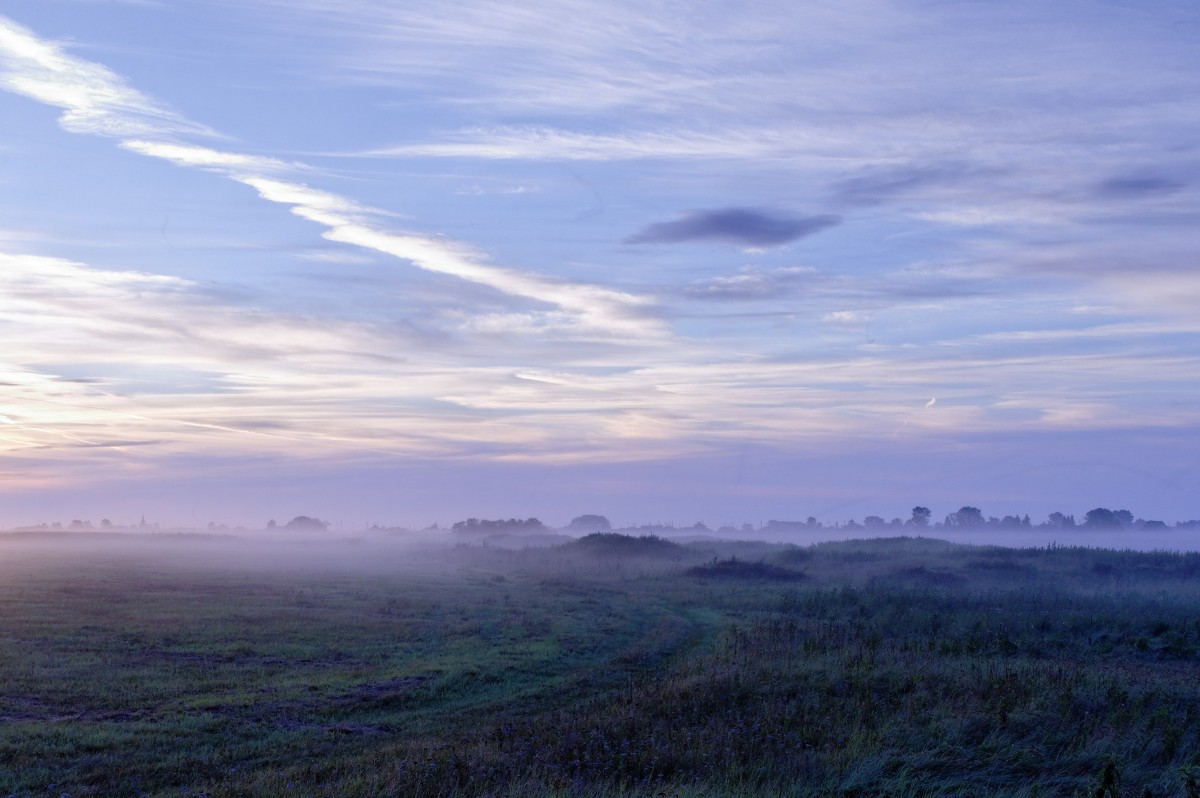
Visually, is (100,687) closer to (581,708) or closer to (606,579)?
(581,708)

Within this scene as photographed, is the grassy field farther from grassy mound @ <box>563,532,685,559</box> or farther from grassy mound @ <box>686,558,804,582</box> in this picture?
grassy mound @ <box>563,532,685,559</box>

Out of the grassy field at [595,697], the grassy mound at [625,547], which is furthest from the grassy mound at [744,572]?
the grassy mound at [625,547]

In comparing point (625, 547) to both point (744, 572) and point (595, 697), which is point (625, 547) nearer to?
point (744, 572)

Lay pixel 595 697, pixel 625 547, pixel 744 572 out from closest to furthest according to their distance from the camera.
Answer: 1. pixel 595 697
2. pixel 744 572
3. pixel 625 547

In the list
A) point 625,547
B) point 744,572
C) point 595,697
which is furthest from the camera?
point 625,547

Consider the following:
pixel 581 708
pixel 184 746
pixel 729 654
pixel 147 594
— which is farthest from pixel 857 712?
pixel 147 594

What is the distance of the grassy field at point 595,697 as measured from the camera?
40.4 ft

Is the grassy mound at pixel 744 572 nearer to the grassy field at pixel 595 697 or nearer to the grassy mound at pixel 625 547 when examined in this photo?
the grassy field at pixel 595 697

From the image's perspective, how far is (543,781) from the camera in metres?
11.5

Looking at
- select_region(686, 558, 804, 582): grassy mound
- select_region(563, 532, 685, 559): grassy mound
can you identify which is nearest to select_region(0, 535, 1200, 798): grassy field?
select_region(686, 558, 804, 582): grassy mound

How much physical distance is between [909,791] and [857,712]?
4.08 meters

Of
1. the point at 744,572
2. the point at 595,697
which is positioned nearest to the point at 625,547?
the point at 744,572

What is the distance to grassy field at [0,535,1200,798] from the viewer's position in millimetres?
12305

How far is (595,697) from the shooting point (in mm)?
19703
